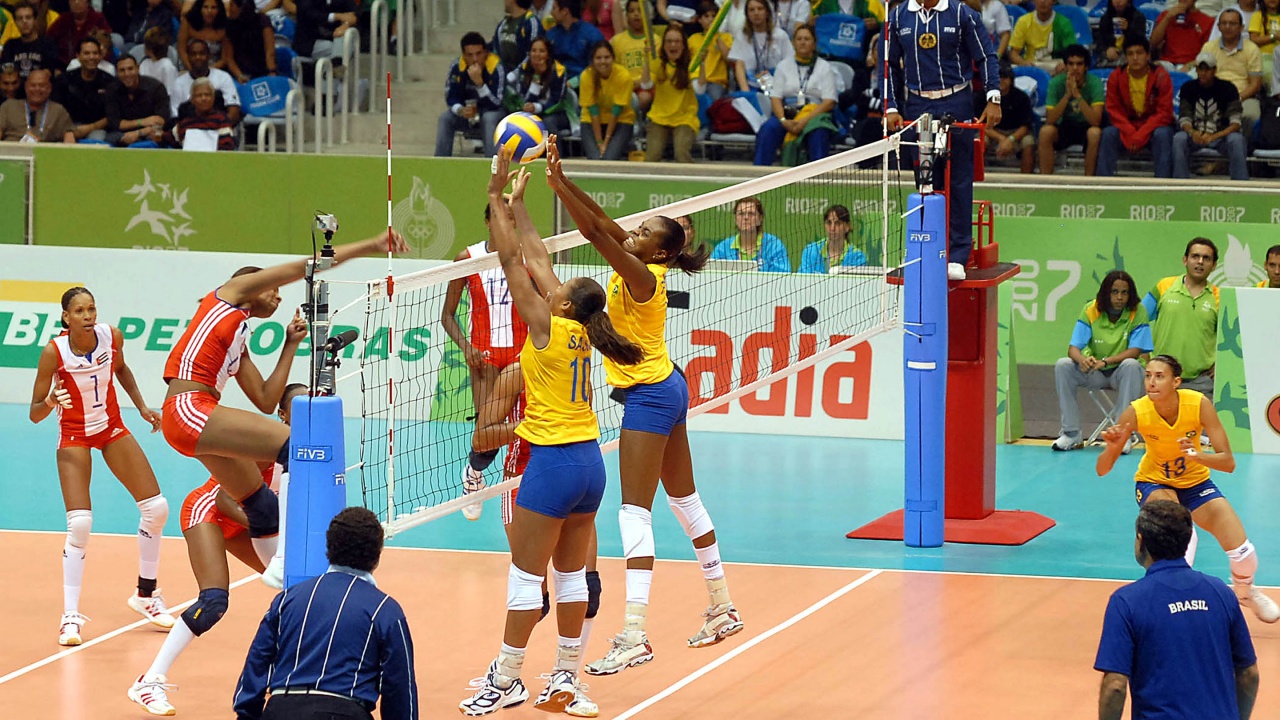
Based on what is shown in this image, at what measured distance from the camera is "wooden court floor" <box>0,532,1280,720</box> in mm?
8258

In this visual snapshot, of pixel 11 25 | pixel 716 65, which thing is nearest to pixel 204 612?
pixel 716 65

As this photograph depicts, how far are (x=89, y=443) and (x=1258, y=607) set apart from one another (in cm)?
659

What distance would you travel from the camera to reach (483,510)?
517 inches

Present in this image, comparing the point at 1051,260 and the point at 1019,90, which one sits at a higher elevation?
the point at 1019,90

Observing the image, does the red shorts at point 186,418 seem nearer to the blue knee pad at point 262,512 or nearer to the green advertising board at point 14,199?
the blue knee pad at point 262,512

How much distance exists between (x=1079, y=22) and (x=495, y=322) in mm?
11010

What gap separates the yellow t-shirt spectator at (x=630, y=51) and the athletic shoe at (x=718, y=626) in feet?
36.9

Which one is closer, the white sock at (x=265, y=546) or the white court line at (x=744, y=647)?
the white court line at (x=744, y=647)

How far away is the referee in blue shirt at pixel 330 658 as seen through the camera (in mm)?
5777

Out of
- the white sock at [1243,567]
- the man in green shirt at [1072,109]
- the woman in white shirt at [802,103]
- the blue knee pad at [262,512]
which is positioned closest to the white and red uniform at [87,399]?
the blue knee pad at [262,512]

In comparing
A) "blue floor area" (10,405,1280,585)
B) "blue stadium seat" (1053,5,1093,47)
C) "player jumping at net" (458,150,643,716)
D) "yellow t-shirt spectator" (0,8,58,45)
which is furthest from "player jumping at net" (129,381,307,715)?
"yellow t-shirt spectator" (0,8,58,45)

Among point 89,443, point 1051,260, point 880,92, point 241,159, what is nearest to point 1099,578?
point 1051,260

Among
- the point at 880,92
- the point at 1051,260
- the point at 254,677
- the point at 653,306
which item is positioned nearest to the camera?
the point at 254,677

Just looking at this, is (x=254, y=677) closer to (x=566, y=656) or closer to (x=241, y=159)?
(x=566, y=656)
